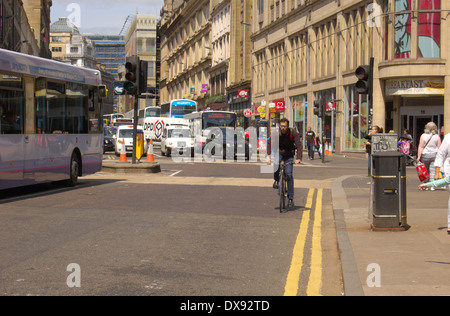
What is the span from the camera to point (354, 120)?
4156 centimetres

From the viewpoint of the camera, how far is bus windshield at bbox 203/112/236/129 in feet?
149

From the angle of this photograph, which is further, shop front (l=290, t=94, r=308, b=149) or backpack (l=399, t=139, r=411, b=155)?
shop front (l=290, t=94, r=308, b=149)

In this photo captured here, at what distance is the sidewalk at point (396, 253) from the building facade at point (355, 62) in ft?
41.3

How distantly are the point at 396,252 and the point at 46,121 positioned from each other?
10.0 metres

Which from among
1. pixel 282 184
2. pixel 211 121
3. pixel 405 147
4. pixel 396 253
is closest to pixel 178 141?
pixel 211 121

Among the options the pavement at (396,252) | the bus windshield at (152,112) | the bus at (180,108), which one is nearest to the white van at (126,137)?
the bus at (180,108)

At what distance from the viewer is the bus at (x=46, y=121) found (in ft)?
46.6

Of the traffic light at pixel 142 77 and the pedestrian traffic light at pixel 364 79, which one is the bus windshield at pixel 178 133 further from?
the pedestrian traffic light at pixel 364 79

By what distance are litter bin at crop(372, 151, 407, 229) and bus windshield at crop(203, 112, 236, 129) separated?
35.0 m

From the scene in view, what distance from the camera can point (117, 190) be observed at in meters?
16.9

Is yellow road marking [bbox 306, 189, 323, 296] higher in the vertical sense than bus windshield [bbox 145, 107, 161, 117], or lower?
lower

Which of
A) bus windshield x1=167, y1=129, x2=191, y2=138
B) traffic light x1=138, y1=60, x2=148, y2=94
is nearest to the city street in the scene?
traffic light x1=138, y1=60, x2=148, y2=94

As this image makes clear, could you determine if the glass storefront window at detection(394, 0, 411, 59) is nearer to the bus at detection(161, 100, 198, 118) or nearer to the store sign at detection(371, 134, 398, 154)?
the store sign at detection(371, 134, 398, 154)
